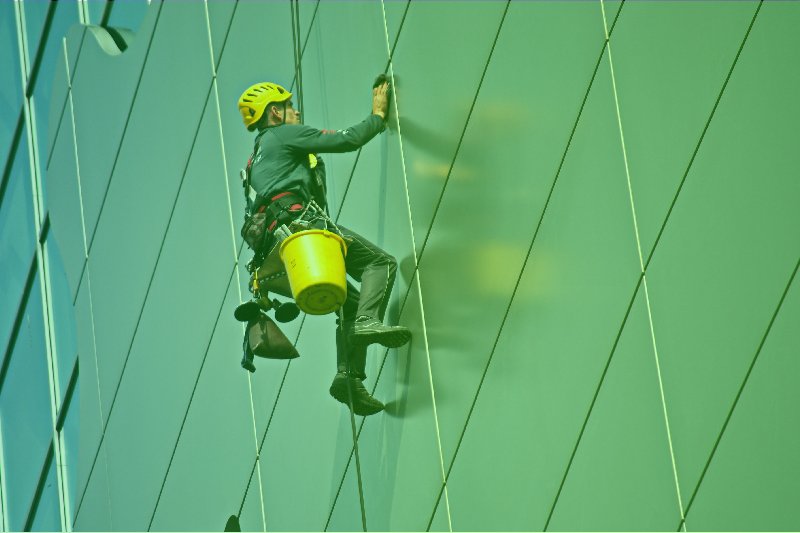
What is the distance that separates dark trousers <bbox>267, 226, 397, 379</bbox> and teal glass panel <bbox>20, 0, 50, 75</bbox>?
377 inches

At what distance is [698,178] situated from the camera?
7441 mm

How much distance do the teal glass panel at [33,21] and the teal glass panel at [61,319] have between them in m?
2.37

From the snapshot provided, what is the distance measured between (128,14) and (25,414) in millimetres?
5096

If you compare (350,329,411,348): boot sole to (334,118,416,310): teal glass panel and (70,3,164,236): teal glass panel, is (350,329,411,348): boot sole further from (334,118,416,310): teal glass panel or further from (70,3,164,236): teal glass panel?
(70,3,164,236): teal glass panel

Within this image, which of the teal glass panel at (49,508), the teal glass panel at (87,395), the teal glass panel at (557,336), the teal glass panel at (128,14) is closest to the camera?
the teal glass panel at (557,336)

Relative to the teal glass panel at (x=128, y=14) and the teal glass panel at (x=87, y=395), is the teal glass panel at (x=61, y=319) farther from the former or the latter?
the teal glass panel at (x=128, y=14)

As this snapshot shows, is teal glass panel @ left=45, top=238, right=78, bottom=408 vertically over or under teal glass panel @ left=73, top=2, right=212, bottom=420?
under

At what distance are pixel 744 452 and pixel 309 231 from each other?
2801mm

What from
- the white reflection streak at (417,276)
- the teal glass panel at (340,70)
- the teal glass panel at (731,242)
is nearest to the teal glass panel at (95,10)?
the teal glass panel at (340,70)

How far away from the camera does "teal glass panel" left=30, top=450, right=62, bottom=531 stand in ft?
53.2

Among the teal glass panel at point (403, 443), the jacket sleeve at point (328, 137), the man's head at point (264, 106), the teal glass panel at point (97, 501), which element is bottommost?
the teal glass panel at point (97, 501)

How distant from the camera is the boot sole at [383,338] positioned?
8906 mm

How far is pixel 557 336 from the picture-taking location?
8.21 meters

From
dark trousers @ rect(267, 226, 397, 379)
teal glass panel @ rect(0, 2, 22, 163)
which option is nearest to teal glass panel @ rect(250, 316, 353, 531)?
dark trousers @ rect(267, 226, 397, 379)
